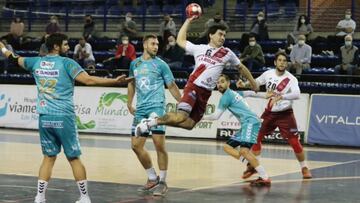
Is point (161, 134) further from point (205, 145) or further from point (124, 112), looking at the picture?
point (124, 112)

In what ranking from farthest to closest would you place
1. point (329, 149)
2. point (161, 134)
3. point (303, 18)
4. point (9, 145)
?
point (303, 18) < point (329, 149) < point (9, 145) < point (161, 134)

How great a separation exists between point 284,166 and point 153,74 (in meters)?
5.37

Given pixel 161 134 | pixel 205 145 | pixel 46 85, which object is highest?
pixel 46 85

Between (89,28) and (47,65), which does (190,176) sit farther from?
(89,28)

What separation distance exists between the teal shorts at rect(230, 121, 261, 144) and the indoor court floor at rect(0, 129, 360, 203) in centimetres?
76

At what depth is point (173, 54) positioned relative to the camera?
27.7m

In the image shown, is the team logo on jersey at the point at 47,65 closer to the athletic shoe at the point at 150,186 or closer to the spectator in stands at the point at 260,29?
the athletic shoe at the point at 150,186

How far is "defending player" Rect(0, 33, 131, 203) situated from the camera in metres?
10.4

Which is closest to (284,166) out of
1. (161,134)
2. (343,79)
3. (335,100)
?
(161,134)

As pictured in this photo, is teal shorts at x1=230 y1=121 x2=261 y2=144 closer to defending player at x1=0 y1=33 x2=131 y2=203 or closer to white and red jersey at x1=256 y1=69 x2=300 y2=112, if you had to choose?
white and red jersey at x1=256 y1=69 x2=300 y2=112

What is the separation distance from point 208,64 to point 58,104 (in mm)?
2817

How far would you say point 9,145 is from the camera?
20359 mm

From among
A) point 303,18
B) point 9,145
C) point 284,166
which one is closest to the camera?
point 284,166

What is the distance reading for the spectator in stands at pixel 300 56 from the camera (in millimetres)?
25531
